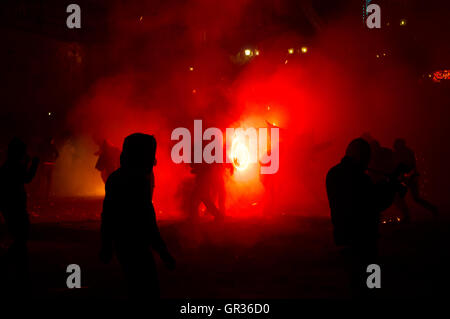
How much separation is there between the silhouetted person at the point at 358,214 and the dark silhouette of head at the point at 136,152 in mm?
1667

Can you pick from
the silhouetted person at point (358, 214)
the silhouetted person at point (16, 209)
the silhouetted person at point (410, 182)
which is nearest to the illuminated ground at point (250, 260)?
the silhouetted person at point (16, 209)

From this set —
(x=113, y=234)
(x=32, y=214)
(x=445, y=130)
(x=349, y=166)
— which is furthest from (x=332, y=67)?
(x=113, y=234)

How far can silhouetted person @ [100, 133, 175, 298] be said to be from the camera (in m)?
3.55

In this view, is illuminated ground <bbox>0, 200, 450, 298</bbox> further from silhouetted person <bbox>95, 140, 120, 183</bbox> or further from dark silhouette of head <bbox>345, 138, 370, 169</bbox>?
silhouetted person <bbox>95, 140, 120, 183</bbox>

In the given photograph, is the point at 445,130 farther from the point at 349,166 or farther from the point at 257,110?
the point at 349,166

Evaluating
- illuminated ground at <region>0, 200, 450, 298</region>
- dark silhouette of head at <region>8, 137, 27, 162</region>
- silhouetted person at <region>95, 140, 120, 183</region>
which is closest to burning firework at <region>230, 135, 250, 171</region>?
silhouetted person at <region>95, 140, 120, 183</region>

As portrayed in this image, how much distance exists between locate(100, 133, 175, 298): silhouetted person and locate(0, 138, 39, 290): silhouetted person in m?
2.52

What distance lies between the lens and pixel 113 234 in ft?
11.9

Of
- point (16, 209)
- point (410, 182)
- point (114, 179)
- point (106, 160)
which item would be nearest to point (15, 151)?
point (16, 209)

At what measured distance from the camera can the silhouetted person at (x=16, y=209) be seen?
18.3ft

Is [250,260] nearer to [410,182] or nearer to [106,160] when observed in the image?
[410,182]

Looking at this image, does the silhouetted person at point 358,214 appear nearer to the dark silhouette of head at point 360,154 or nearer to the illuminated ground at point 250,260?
the dark silhouette of head at point 360,154

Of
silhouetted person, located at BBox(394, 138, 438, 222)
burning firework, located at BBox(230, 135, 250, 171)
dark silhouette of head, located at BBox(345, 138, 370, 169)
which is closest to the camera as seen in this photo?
dark silhouette of head, located at BBox(345, 138, 370, 169)

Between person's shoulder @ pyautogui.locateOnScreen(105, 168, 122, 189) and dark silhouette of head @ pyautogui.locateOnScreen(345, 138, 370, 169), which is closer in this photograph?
person's shoulder @ pyautogui.locateOnScreen(105, 168, 122, 189)
